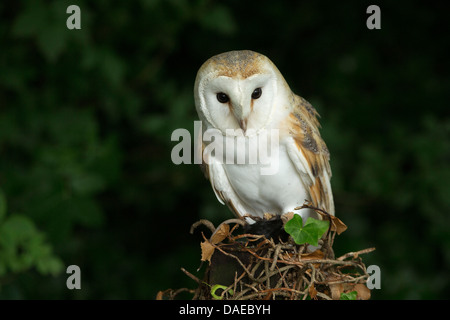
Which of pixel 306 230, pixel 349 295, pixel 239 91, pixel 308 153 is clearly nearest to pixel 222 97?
pixel 239 91

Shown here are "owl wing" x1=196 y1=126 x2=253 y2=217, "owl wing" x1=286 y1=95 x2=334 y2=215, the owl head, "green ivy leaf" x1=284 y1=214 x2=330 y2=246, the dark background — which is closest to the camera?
"green ivy leaf" x1=284 y1=214 x2=330 y2=246

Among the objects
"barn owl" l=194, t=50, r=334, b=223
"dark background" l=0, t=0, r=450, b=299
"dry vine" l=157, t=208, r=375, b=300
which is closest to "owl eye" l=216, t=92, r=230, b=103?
"barn owl" l=194, t=50, r=334, b=223

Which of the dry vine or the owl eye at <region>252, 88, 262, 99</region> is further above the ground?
the owl eye at <region>252, 88, 262, 99</region>

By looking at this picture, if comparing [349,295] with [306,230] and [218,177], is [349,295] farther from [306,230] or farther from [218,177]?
[218,177]

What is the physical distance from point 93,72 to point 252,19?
4.54 feet

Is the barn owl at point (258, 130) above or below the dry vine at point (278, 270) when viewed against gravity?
above

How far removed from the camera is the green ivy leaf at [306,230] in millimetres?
1403

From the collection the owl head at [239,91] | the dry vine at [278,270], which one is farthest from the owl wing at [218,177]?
the dry vine at [278,270]

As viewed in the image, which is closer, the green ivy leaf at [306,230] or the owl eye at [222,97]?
the green ivy leaf at [306,230]

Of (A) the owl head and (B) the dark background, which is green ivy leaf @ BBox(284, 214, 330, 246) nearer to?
(A) the owl head

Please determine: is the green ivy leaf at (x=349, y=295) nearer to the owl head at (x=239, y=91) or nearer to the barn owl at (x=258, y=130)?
the barn owl at (x=258, y=130)

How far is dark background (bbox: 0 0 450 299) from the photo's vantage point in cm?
291

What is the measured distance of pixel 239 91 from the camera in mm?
1634

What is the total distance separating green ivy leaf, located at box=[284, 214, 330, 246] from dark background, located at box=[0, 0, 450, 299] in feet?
4.45
